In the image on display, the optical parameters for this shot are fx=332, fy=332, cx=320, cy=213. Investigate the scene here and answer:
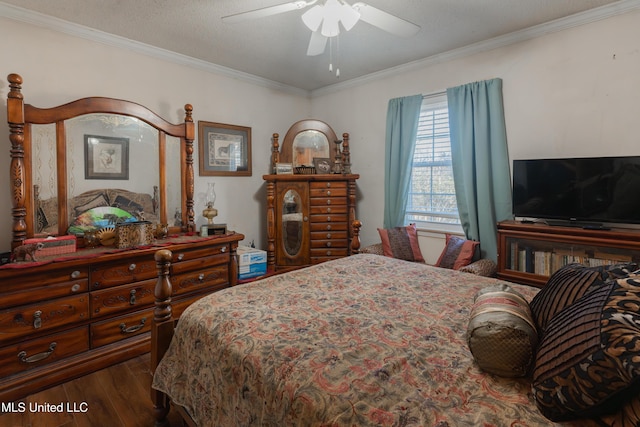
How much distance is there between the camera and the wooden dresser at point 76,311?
6.73ft

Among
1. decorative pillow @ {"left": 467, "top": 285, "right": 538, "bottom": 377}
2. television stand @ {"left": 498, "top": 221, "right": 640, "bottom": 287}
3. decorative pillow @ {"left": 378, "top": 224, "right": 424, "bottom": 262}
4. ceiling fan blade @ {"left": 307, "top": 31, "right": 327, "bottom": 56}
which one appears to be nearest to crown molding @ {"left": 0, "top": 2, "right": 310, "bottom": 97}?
ceiling fan blade @ {"left": 307, "top": 31, "right": 327, "bottom": 56}

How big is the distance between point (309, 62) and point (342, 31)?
0.81 metres

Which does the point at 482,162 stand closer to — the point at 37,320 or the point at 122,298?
the point at 122,298

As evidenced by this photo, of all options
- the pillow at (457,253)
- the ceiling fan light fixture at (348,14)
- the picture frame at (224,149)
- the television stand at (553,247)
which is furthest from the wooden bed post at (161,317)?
the television stand at (553,247)

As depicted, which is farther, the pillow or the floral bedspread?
the pillow

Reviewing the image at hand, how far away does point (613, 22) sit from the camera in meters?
2.51

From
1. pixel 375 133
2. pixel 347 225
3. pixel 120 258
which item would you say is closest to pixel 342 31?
pixel 375 133

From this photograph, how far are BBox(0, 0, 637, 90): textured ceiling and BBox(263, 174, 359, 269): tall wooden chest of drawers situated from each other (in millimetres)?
1323

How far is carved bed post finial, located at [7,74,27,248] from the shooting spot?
225cm

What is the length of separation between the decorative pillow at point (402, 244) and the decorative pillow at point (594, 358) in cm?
260

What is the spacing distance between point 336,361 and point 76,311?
82.4 inches

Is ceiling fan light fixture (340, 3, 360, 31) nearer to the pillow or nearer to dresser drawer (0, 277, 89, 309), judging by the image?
the pillow

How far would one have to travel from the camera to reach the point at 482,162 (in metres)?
3.14

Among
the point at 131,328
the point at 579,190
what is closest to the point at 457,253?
the point at 579,190
